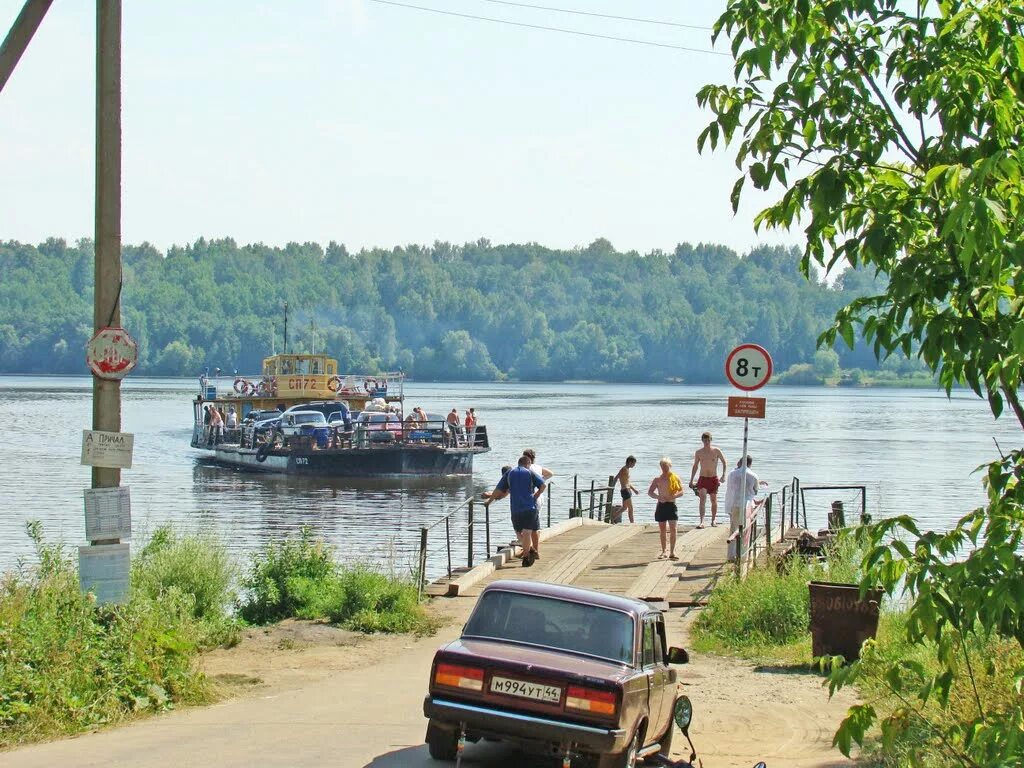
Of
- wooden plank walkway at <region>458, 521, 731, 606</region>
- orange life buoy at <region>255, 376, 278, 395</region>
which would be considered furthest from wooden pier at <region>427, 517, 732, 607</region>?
orange life buoy at <region>255, 376, 278, 395</region>

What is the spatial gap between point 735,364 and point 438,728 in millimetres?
8808

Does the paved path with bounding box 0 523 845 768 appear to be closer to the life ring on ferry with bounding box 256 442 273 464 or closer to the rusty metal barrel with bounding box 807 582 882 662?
the rusty metal barrel with bounding box 807 582 882 662

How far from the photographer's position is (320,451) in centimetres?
5541

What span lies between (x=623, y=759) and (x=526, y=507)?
1087 centimetres

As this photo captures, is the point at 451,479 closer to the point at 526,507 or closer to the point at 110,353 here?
the point at 526,507

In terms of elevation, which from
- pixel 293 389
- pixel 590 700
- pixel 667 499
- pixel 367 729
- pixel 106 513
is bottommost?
pixel 367 729

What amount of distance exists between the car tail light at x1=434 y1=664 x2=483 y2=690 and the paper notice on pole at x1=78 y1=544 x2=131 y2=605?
3.41 m

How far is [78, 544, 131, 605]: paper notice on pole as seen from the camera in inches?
424

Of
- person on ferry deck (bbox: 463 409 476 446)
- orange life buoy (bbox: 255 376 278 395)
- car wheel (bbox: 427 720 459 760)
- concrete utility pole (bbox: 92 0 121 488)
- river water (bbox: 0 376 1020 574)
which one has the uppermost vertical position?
concrete utility pole (bbox: 92 0 121 488)

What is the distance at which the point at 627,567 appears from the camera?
19375mm

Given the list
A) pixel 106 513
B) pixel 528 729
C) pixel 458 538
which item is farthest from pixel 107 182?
pixel 458 538

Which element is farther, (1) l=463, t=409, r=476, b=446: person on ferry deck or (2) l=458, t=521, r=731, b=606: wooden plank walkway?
(1) l=463, t=409, r=476, b=446: person on ferry deck

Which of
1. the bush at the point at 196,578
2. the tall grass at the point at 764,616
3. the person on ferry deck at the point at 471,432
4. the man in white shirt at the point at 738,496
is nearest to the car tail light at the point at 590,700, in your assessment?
the tall grass at the point at 764,616

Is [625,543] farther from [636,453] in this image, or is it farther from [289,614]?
[636,453]
